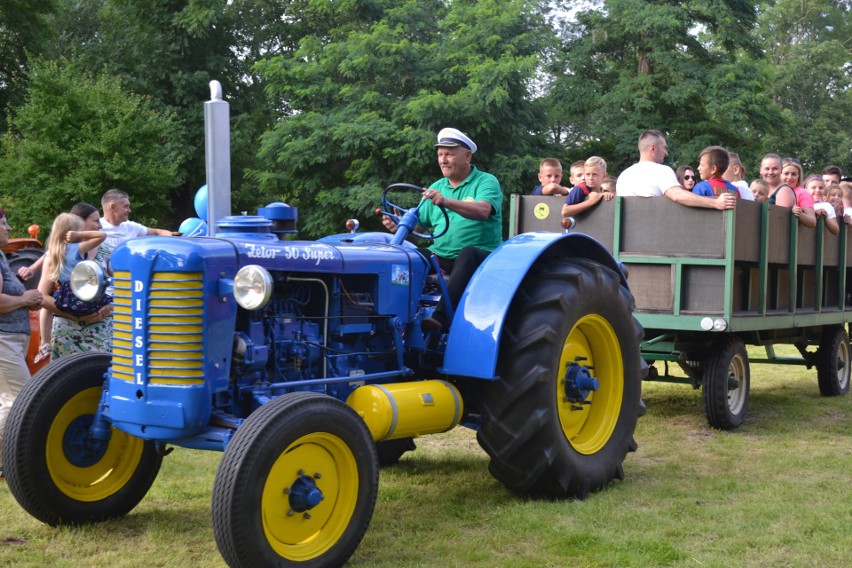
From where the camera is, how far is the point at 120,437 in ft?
15.2

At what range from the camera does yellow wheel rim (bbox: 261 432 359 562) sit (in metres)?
3.68

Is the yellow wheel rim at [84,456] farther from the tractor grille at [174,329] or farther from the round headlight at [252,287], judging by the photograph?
the round headlight at [252,287]

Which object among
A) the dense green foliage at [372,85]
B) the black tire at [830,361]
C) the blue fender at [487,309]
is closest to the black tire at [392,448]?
the blue fender at [487,309]

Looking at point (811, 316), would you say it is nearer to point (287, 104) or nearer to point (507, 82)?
point (507, 82)

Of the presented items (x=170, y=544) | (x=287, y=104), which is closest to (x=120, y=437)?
(x=170, y=544)

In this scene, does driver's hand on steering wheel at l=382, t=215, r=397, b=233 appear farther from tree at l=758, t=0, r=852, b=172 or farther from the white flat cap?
tree at l=758, t=0, r=852, b=172

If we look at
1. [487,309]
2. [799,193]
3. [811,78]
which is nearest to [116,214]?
[487,309]

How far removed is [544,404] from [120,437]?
2120mm

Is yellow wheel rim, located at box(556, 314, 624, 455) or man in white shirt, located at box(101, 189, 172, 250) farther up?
man in white shirt, located at box(101, 189, 172, 250)

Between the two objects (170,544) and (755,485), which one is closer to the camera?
(170,544)

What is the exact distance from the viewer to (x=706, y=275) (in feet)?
22.3

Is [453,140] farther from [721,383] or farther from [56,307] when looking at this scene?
[721,383]

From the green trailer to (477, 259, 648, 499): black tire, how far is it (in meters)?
1.00

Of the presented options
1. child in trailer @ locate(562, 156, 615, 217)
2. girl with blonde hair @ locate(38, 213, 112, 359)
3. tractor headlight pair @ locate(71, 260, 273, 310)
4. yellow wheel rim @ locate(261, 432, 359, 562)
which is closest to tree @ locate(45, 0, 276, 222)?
child in trailer @ locate(562, 156, 615, 217)
